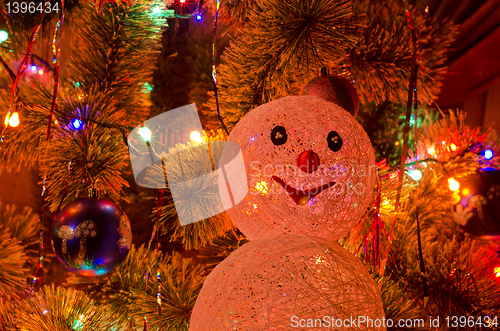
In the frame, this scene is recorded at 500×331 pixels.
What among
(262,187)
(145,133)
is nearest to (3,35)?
(145,133)

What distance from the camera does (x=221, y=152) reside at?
500mm

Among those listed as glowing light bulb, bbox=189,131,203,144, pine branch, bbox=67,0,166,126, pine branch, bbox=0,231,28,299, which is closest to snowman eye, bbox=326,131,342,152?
glowing light bulb, bbox=189,131,203,144

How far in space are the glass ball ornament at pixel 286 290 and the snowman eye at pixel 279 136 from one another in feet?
0.35

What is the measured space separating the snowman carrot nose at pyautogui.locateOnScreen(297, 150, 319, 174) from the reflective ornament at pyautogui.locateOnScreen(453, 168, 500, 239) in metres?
0.42

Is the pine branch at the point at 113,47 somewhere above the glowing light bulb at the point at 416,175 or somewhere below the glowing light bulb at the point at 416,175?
above

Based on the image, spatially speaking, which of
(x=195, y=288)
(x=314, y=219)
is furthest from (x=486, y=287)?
(x=195, y=288)

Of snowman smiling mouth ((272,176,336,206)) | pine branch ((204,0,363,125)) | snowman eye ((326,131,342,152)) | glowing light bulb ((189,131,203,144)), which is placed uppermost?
pine branch ((204,0,363,125))

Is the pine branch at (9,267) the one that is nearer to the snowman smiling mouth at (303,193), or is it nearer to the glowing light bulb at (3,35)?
the glowing light bulb at (3,35)

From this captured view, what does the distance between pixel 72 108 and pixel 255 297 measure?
417 mm

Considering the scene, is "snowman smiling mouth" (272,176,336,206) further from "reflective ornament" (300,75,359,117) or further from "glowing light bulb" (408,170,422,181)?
"glowing light bulb" (408,170,422,181)

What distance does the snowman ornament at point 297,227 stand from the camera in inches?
12.2

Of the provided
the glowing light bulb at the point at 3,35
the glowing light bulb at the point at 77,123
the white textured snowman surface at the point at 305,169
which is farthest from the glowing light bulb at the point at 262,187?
the glowing light bulb at the point at 3,35

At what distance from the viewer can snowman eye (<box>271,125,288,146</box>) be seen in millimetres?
377

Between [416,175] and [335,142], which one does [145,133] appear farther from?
[416,175]
